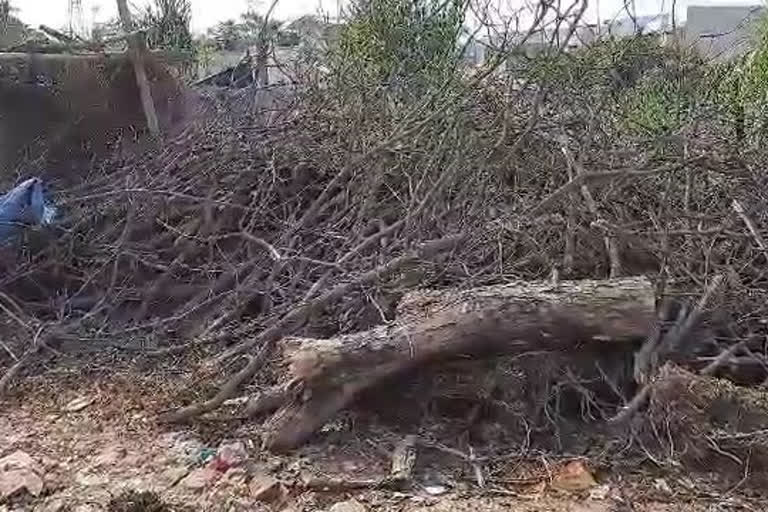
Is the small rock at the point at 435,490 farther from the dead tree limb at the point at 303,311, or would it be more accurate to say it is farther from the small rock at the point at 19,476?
the small rock at the point at 19,476

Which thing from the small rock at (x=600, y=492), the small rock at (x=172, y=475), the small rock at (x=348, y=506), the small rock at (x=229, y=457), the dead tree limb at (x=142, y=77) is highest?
the dead tree limb at (x=142, y=77)

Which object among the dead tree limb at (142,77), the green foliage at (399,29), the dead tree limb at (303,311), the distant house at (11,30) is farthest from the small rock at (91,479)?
the distant house at (11,30)

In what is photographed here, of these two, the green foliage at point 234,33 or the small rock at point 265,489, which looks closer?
the small rock at point 265,489

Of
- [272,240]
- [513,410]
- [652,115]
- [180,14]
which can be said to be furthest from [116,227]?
[180,14]

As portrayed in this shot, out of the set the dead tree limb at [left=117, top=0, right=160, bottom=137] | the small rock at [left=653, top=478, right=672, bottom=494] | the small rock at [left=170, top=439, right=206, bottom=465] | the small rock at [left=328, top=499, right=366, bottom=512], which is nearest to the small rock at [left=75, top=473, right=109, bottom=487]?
the small rock at [left=170, top=439, right=206, bottom=465]

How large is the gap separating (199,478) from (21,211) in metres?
2.22

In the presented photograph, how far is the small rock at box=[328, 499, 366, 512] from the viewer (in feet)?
8.87

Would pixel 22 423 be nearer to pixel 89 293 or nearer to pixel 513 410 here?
pixel 89 293

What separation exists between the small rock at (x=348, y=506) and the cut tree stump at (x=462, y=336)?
0.40 metres

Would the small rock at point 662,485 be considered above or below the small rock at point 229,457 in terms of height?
below

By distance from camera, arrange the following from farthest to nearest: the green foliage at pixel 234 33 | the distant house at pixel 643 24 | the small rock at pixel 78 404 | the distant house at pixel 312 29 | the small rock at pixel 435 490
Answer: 1. the green foliage at pixel 234 33
2. the distant house at pixel 312 29
3. the distant house at pixel 643 24
4. the small rock at pixel 78 404
5. the small rock at pixel 435 490

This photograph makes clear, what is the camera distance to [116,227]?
4824 millimetres

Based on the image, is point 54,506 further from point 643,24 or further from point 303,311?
point 643,24

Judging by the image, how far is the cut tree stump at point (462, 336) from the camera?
3.00m
